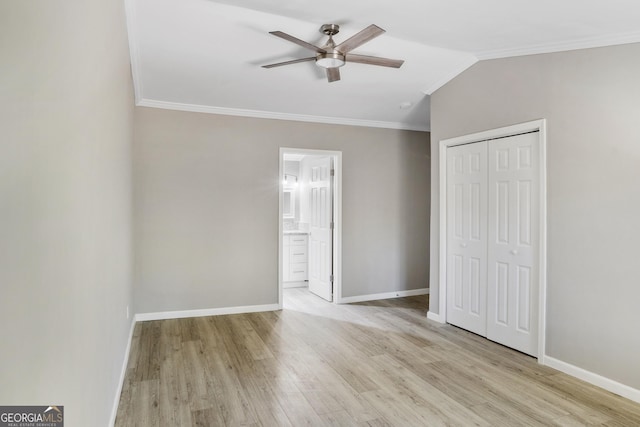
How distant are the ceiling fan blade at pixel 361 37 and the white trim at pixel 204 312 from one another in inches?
130

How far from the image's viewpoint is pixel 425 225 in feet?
19.4

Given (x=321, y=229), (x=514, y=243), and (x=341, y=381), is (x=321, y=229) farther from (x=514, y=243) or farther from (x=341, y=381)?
(x=341, y=381)

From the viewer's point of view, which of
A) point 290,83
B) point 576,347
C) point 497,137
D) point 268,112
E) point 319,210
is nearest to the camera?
point 576,347

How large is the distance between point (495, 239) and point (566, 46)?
1.83m

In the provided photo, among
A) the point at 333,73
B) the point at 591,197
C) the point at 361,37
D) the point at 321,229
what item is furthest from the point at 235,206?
the point at 591,197

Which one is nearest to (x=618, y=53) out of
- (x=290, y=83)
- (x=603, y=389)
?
(x=603, y=389)

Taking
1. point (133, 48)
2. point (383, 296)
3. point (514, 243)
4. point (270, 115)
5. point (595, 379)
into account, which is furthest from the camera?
point (383, 296)

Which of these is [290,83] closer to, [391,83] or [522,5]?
[391,83]

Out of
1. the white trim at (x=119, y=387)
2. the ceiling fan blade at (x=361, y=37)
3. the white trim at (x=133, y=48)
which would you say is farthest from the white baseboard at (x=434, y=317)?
the white trim at (x=133, y=48)

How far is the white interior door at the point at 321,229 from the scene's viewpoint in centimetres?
541

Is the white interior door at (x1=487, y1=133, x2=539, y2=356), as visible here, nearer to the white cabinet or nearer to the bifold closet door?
the bifold closet door

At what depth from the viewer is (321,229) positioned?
18.5ft

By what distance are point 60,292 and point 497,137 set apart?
383 centimetres

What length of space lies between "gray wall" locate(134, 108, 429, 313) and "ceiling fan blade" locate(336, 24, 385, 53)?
2.18 m
